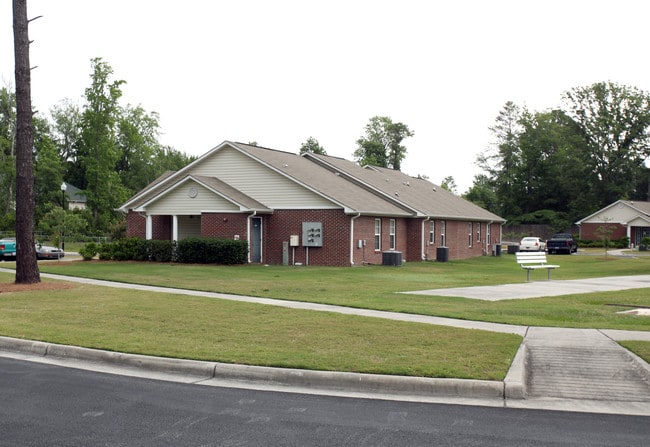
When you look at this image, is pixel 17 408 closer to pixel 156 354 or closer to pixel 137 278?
pixel 156 354

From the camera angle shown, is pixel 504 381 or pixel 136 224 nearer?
pixel 504 381

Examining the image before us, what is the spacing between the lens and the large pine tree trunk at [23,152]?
1834 centimetres

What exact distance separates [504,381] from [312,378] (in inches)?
91.1

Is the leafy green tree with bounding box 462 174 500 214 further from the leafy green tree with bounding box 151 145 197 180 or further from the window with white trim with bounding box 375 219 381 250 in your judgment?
the window with white trim with bounding box 375 219 381 250

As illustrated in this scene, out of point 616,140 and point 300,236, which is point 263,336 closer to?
point 300,236

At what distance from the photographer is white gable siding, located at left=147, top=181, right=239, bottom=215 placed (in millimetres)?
30922

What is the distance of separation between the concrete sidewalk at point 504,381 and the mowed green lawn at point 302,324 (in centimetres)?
25

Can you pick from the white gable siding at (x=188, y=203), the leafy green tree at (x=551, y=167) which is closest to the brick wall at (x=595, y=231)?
the leafy green tree at (x=551, y=167)

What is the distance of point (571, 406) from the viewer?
755 centimetres

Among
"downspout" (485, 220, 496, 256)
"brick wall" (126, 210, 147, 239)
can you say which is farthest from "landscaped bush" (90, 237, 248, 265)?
"downspout" (485, 220, 496, 256)

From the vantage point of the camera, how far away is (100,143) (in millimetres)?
66250

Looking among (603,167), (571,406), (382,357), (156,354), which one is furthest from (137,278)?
(603,167)

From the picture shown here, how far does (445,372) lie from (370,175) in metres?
33.2

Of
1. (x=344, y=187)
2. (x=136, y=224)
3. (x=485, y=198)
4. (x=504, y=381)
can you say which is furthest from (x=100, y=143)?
(x=504, y=381)
